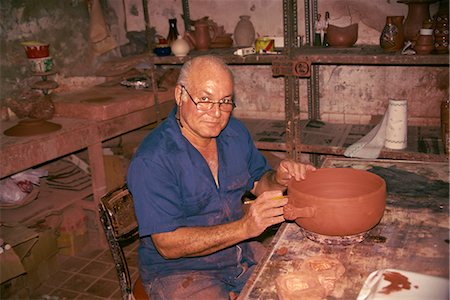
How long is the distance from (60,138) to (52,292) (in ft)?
3.91

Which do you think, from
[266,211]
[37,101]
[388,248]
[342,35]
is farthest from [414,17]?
[37,101]

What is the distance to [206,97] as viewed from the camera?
2072mm

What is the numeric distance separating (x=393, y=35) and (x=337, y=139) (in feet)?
3.20

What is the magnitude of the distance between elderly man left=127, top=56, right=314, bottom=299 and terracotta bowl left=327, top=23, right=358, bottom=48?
6.15ft

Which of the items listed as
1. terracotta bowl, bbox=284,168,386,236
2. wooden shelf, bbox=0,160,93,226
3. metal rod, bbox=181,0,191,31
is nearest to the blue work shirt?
terracotta bowl, bbox=284,168,386,236

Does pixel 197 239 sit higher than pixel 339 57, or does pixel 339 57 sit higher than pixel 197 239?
pixel 339 57

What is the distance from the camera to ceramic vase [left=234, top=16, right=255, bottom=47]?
4.29 metres

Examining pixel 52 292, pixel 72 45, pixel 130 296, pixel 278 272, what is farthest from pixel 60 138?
pixel 278 272

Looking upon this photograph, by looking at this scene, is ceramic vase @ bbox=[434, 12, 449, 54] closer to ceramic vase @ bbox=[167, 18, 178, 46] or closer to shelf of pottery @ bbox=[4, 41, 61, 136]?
ceramic vase @ bbox=[167, 18, 178, 46]

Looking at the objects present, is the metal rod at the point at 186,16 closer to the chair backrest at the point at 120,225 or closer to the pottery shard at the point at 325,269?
the chair backrest at the point at 120,225

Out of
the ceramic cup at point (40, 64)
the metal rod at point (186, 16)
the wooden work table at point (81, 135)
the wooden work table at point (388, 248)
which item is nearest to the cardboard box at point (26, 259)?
the wooden work table at point (81, 135)

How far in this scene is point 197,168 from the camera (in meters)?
2.10

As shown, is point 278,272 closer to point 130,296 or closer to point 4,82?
point 130,296

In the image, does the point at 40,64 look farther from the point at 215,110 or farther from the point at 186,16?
the point at 215,110
